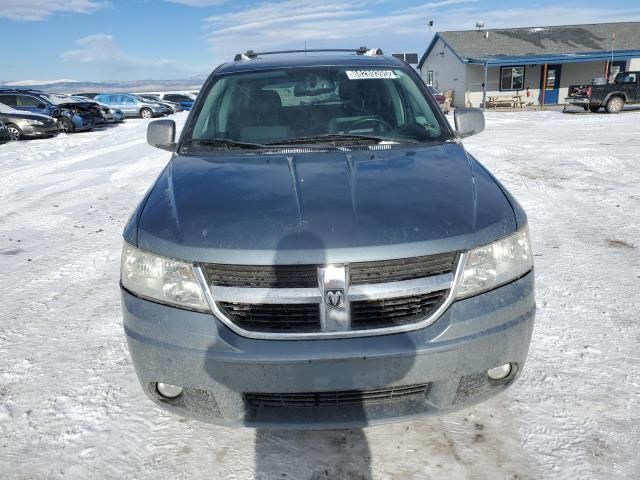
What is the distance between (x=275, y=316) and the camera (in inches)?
75.3

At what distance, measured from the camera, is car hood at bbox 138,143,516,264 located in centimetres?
190

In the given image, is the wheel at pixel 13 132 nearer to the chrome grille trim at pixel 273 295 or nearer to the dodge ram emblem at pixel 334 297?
the chrome grille trim at pixel 273 295

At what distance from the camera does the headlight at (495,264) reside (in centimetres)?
199

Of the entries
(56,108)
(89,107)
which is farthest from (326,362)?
(89,107)

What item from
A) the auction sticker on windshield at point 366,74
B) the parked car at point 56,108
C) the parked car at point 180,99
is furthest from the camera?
the parked car at point 180,99

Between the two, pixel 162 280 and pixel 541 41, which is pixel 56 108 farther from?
pixel 541 41

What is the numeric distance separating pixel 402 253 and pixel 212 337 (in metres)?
0.81

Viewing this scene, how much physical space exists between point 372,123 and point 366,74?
49 cm

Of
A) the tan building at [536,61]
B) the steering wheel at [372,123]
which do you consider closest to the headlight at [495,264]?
the steering wheel at [372,123]

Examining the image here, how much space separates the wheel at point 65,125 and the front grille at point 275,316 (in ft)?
59.7

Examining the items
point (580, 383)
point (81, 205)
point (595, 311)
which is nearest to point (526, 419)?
point (580, 383)

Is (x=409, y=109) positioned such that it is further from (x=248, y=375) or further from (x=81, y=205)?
(x=81, y=205)

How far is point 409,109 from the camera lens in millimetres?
3385

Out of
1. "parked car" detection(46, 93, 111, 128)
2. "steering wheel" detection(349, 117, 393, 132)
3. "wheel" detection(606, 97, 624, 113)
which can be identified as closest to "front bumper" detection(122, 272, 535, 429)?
"steering wheel" detection(349, 117, 393, 132)
